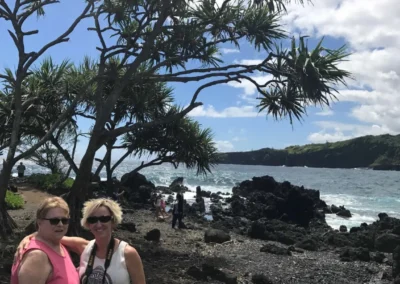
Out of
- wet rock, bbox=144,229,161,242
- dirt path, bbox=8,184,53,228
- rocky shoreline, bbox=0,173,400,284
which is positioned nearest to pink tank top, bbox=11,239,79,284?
rocky shoreline, bbox=0,173,400,284

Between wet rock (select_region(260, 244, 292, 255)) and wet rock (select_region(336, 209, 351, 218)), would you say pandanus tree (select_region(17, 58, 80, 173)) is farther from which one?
wet rock (select_region(336, 209, 351, 218))

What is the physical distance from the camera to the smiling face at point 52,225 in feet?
8.32

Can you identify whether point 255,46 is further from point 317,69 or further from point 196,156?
point 196,156

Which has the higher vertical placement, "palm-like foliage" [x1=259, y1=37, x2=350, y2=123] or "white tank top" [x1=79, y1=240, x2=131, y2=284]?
"palm-like foliage" [x1=259, y1=37, x2=350, y2=123]

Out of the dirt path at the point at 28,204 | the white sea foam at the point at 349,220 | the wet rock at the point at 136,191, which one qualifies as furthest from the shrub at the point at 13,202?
the white sea foam at the point at 349,220

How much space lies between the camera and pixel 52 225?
2557 mm

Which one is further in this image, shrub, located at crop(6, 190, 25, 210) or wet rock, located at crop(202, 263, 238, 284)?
shrub, located at crop(6, 190, 25, 210)

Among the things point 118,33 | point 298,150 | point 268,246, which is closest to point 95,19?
point 118,33

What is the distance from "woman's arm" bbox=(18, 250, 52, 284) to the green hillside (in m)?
143

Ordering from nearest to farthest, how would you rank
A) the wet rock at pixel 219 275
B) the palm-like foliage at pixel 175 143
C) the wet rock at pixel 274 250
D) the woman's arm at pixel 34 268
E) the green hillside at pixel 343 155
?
the woman's arm at pixel 34 268
the wet rock at pixel 219 275
the wet rock at pixel 274 250
the palm-like foliage at pixel 175 143
the green hillside at pixel 343 155

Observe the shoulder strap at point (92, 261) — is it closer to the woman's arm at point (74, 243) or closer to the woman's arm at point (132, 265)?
the woman's arm at point (132, 265)

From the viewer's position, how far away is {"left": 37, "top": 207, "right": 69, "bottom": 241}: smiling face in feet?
8.32

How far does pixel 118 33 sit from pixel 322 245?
9260mm

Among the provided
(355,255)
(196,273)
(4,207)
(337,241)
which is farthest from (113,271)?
(337,241)
